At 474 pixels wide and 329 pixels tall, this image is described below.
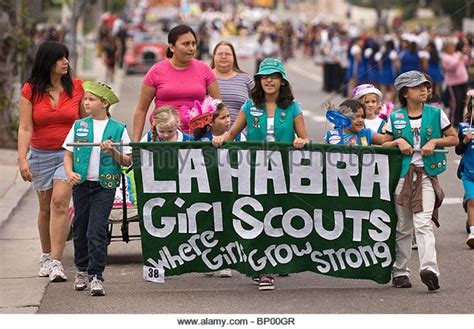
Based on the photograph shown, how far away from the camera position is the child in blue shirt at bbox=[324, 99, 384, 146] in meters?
9.63

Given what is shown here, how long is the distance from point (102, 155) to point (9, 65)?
36.5 ft

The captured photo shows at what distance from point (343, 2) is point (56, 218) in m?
101

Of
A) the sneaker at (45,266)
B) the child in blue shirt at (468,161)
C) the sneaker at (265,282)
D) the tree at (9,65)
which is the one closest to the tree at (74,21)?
the tree at (9,65)

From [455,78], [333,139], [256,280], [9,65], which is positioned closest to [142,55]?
[455,78]

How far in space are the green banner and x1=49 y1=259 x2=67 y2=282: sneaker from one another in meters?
0.85

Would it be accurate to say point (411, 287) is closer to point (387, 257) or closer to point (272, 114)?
point (387, 257)

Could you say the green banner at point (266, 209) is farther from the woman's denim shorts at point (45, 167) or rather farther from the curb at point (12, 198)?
the curb at point (12, 198)

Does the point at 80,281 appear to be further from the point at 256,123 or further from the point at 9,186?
the point at 9,186

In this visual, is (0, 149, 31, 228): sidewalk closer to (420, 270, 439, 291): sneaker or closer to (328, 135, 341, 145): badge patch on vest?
(328, 135, 341, 145): badge patch on vest

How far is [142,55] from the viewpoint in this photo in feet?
144

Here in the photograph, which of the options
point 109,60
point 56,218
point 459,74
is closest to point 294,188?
point 56,218

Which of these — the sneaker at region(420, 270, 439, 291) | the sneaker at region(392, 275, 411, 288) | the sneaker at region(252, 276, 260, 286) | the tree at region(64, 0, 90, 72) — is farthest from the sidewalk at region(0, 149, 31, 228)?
the tree at region(64, 0, 90, 72)

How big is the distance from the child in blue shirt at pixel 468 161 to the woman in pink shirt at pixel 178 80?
7.40ft

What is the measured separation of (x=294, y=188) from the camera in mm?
9016
